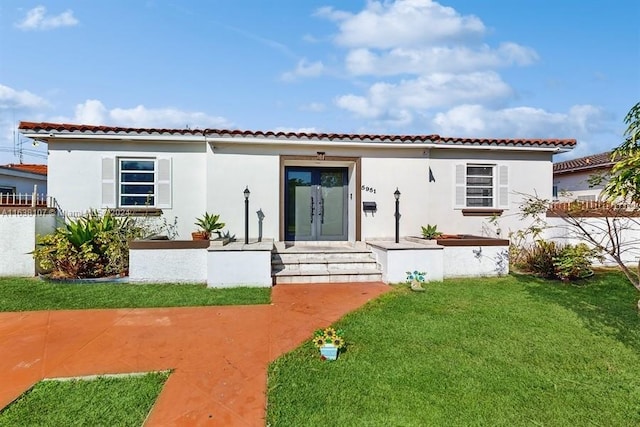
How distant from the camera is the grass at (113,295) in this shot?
596 cm

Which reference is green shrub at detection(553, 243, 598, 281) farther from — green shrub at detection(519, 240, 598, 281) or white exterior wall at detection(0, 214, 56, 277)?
white exterior wall at detection(0, 214, 56, 277)

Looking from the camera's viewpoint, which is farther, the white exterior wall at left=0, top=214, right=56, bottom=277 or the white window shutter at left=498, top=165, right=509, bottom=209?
the white window shutter at left=498, top=165, right=509, bottom=209

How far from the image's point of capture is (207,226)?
8.82m

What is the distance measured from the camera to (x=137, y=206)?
9539 mm

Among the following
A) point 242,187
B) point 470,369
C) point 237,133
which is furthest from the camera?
point 242,187

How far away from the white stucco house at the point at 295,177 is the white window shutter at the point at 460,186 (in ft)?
0.11

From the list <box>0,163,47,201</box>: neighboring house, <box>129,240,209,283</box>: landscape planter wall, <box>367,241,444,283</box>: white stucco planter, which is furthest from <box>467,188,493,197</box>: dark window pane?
<box>0,163,47,201</box>: neighboring house

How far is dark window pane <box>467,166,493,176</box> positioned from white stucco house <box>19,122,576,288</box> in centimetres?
3

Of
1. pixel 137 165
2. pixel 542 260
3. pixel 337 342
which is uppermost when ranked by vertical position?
pixel 137 165

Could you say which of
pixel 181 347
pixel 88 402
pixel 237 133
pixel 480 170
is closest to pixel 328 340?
pixel 181 347

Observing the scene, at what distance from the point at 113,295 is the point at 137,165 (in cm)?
448

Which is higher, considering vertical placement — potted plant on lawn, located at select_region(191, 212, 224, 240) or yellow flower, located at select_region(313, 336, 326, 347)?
potted plant on lawn, located at select_region(191, 212, 224, 240)

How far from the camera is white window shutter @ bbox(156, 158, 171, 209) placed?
9.48 meters

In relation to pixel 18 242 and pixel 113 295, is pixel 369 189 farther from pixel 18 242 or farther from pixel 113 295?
pixel 18 242
